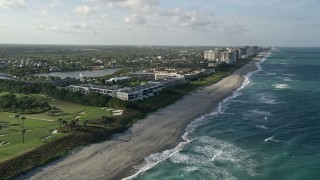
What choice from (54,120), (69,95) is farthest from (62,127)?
(69,95)

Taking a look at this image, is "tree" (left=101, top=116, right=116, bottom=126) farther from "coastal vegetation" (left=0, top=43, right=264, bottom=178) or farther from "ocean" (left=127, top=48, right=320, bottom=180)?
"ocean" (left=127, top=48, right=320, bottom=180)

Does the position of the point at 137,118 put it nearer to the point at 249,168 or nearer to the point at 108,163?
the point at 108,163

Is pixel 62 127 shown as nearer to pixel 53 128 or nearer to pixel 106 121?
pixel 53 128

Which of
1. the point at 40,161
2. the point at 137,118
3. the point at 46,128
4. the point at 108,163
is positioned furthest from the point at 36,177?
the point at 137,118

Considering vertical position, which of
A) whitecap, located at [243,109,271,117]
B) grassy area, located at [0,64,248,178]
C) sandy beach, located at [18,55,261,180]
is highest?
grassy area, located at [0,64,248,178]

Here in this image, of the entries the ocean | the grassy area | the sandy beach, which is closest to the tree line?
the grassy area
